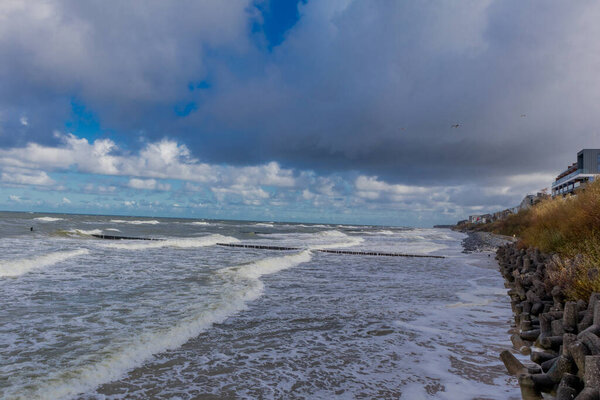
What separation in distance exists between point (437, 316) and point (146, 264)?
16004 mm

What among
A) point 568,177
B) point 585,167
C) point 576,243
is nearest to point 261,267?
point 576,243

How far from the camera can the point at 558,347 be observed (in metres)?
6.86

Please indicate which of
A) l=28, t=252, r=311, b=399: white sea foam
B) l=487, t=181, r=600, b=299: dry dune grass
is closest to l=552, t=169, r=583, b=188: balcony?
l=487, t=181, r=600, b=299: dry dune grass

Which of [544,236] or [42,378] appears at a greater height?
[544,236]

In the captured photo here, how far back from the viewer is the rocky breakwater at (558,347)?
4523 mm

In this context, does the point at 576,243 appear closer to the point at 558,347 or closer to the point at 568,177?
the point at 558,347

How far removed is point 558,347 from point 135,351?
7801 millimetres

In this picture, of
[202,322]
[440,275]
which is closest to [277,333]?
[202,322]

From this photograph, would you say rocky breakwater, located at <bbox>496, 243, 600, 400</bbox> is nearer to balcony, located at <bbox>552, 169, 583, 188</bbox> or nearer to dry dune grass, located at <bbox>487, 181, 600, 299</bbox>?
dry dune grass, located at <bbox>487, 181, 600, 299</bbox>

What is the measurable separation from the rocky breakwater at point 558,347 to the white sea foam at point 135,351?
6.37 m

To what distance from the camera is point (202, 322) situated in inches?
379

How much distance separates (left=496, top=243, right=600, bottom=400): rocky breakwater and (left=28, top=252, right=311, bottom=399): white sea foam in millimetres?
6368

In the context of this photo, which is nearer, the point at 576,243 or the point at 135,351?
the point at 135,351

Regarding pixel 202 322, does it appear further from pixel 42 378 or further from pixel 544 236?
pixel 544 236
